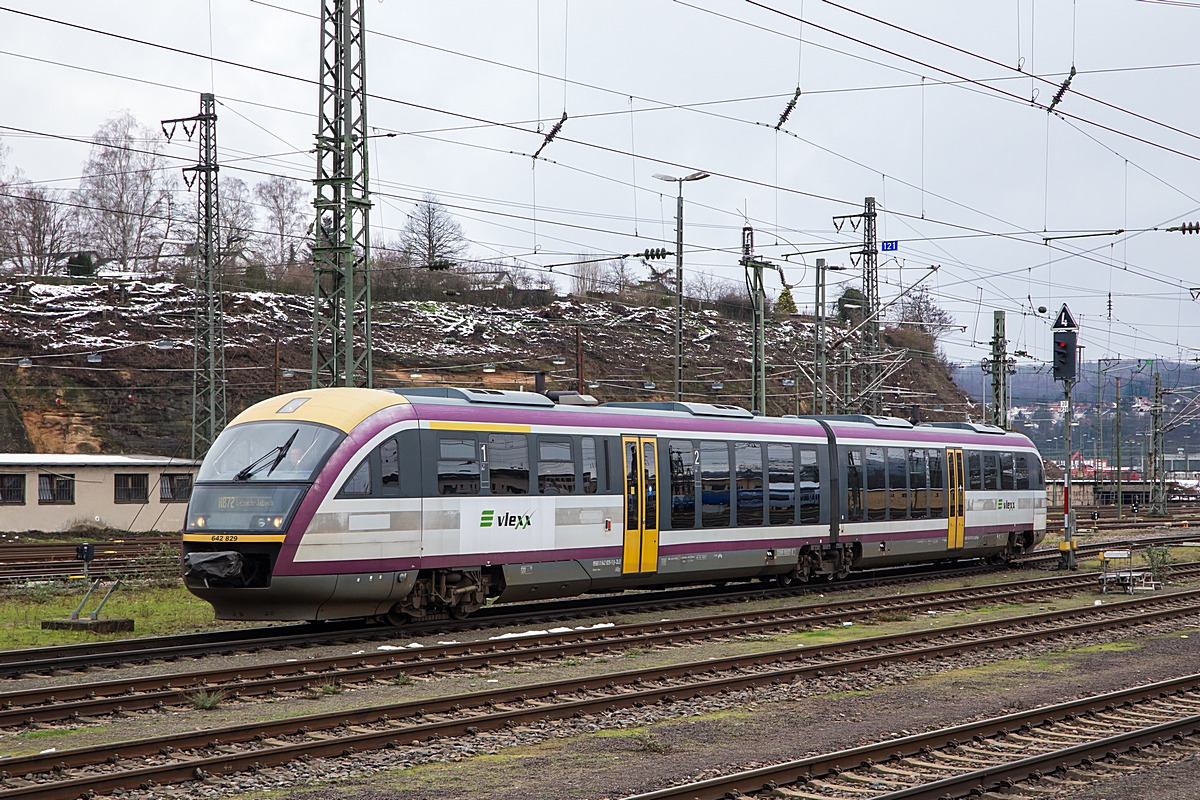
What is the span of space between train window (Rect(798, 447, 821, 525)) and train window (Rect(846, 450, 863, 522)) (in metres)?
1.04

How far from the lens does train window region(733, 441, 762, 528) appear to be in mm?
22312

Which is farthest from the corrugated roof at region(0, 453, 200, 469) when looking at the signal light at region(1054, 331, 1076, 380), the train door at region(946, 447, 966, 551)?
the signal light at region(1054, 331, 1076, 380)

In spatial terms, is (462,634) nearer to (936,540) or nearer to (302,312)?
(936,540)

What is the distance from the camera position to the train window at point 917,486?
26781 mm

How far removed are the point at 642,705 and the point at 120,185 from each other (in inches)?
3230

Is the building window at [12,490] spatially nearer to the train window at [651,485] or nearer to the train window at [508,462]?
the train window at [651,485]

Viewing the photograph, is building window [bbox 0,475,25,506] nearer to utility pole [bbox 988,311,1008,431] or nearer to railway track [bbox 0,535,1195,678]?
railway track [bbox 0,535,1195,678]

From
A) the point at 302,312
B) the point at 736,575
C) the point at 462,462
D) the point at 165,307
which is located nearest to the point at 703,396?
the point at 302,312

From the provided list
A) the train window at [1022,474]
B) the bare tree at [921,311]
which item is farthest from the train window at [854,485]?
the bare tree at [921,311]

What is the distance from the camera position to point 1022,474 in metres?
31.1

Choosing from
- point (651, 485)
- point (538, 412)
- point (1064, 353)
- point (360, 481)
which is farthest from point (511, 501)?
point (1064, 353)

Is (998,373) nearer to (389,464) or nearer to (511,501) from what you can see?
(511,501)

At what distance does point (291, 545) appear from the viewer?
15430 millimetres

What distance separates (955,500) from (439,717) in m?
19.6
